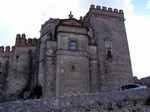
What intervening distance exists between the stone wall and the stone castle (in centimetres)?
852

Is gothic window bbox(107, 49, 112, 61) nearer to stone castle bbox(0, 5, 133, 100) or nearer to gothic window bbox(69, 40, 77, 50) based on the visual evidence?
stone castle bbox(0, 5, 133, 100)

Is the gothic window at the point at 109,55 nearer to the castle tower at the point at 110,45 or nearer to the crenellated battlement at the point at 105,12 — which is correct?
the castle tower at the point at 110,45

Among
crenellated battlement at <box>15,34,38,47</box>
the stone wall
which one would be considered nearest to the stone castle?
crenellated battlement at <box>15,34,38,47</box>

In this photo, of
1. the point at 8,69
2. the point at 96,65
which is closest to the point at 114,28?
the point at 96,65

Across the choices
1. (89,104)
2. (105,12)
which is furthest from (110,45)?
(89,104)

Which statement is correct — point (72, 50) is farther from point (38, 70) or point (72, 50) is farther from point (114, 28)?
point (114, 28)

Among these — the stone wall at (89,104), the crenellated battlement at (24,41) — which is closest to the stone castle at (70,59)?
the crenellated battlement at (24,41)

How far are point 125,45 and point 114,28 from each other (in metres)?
3.18

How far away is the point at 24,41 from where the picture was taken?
35688mm

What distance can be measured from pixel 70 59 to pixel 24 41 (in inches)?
463

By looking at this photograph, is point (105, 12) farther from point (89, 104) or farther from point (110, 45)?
point (89, 104)

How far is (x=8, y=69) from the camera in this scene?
33.6 metres

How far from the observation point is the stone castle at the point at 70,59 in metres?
26.5

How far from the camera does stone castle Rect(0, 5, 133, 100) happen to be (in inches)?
1043
